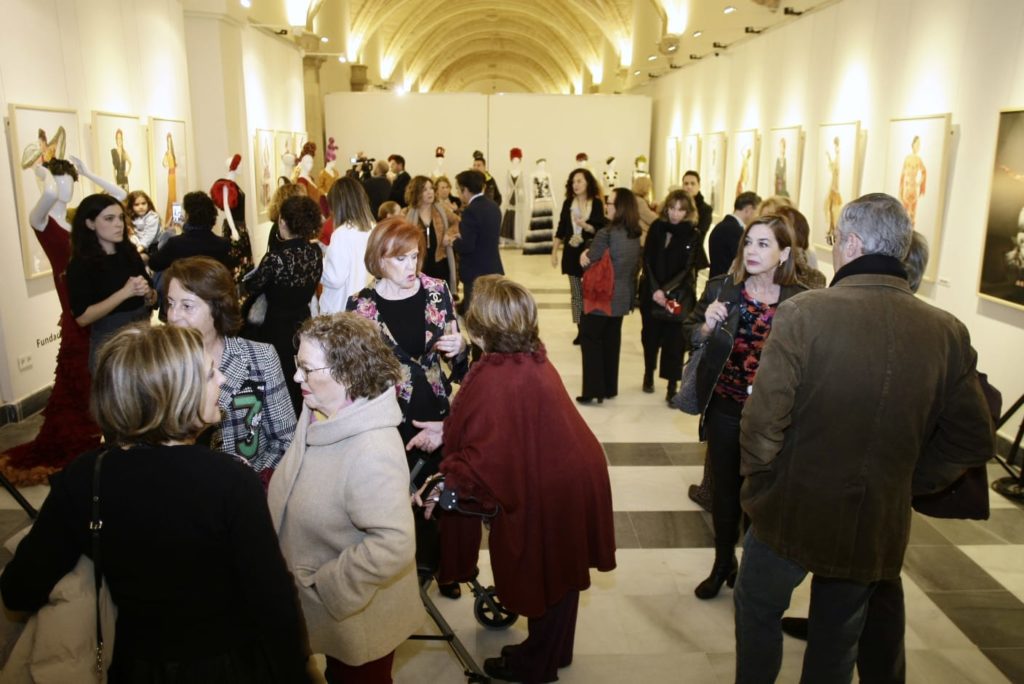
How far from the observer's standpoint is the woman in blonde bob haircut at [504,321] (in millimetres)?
2779

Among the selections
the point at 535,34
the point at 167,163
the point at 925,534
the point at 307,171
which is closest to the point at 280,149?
the point at 307,171

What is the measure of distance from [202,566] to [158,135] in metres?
9.12

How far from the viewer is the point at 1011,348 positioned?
226 inches

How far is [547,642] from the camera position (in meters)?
3.14

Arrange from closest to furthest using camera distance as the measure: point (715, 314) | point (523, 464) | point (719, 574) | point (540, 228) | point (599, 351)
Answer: point (523, 464) < point (715, 314) < point (719, 574) < point (599, 351) < point (540, 228)

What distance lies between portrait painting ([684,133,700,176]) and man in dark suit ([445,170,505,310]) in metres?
9.17

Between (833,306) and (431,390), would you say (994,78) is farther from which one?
(431,390)

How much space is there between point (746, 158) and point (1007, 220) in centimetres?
697

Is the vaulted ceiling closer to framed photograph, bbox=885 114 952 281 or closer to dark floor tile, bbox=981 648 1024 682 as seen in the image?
framed photograph, bbox=885 114 952 281

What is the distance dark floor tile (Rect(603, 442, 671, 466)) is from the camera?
5.84 m

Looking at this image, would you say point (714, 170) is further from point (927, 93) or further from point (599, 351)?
point (599, 351)

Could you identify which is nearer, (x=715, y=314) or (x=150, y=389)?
(x=150, y=389)

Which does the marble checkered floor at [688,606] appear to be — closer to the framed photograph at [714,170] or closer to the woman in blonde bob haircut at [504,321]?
the woman in blonde bob haircut at [504,321]

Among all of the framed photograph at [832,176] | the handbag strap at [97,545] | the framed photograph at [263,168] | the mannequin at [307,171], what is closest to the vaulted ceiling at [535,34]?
the framed photograph at [832,176]
